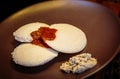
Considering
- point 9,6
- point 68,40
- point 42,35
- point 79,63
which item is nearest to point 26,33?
point 42,35

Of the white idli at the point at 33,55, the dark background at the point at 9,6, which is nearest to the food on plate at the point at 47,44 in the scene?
the white idli at the point at 33,55

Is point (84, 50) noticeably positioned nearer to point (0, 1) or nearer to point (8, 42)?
point (8, 42)

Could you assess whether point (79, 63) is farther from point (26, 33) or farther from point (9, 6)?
point (9, 6)

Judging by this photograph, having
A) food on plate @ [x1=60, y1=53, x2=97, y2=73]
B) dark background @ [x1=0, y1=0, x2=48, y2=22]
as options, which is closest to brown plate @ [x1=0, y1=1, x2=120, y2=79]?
food on plate @ [x1=60, y1=53, x2=97, y2=73]

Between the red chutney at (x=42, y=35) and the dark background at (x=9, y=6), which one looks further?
the dark background at (x=9, y=6)

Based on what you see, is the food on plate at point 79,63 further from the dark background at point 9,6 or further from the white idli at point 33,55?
the dark background at point 9,6

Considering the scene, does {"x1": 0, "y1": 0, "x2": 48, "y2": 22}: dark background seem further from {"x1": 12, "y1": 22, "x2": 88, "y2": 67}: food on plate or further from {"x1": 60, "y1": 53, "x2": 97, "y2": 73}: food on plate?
{"x1": 60, "y1": 53, "x2": 97, "y2": 73}: food on plate
